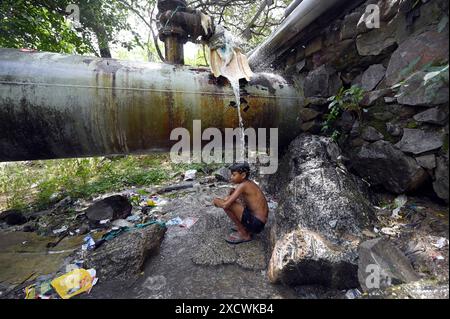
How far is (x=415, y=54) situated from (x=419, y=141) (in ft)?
2.29

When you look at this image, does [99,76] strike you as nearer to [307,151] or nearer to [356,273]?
[307,151]

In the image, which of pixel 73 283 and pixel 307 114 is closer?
pixel 73 283

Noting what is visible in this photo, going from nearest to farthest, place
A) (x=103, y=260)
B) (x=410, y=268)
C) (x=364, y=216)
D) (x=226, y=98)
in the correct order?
1. (x=410, y=268)
2. (x=364, y=216)
3. (x=103, y=260)
4. (x=226, y=98)

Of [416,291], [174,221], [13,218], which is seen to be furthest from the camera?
[13,218]

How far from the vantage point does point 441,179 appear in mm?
1855

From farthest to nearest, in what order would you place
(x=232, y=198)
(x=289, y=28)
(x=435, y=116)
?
(x=289, y=28) < (x=232, y=198) < (x=435, y=116)

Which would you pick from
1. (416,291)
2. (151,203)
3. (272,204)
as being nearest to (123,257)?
(151,203)

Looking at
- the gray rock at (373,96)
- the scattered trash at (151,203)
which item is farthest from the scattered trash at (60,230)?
the gray rock at (373,96)

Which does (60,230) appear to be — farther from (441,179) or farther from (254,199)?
(441,179)

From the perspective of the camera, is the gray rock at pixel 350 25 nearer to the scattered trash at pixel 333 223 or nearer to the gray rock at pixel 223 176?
the scattered trash at pixel 333 223

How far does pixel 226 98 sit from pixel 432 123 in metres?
1.82

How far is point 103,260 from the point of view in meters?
2.16

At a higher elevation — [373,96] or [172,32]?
[172,32]
